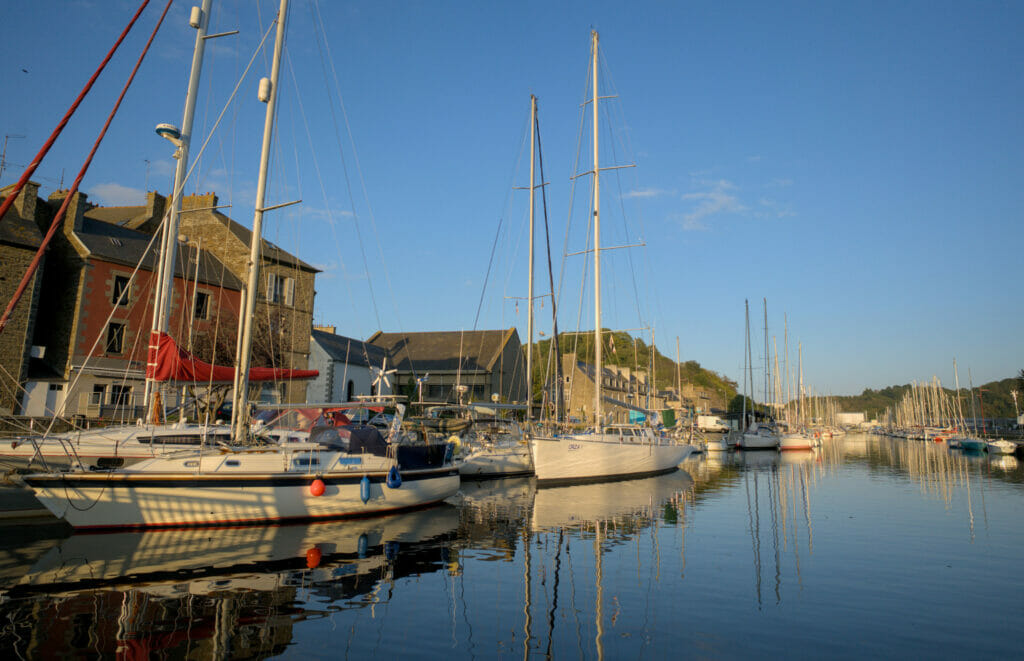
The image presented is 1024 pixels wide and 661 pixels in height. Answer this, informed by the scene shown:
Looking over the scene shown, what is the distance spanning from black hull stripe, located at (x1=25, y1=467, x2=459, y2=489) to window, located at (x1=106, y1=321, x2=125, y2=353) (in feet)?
70.0

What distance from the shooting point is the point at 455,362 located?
59188 mm

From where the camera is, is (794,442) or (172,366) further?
(794,442)

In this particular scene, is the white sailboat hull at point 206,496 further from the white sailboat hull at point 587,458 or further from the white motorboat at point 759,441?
the white motorboat at point 759,441

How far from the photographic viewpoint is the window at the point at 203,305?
37.0 meters

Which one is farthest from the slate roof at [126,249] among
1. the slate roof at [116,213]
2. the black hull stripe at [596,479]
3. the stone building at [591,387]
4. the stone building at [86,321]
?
the stone building at [591,387]

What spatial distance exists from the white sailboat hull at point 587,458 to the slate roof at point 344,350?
23713 mm

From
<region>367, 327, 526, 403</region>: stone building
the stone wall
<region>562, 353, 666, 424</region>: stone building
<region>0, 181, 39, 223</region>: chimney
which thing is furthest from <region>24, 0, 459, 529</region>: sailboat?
<region>562, 353, 666, 424</region>: stone building

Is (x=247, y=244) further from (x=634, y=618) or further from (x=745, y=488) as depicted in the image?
(x=634, y=618)

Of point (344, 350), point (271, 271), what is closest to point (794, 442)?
point (344, 350)

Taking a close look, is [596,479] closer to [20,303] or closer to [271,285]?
[271,285]

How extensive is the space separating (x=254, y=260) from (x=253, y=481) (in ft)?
19.3

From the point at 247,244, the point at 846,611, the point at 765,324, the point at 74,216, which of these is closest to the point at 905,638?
the point at 846,611

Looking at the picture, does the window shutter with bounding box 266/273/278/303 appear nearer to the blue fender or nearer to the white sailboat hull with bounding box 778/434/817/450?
the blue fender

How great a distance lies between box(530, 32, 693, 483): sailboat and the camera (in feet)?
85.3
